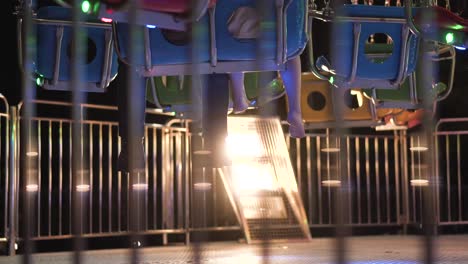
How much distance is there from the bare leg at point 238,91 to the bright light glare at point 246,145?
256 cm

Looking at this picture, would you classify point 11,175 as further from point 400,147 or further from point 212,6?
point 400,147

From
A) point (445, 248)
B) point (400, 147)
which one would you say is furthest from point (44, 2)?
point (400, 147)

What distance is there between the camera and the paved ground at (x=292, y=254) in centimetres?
457

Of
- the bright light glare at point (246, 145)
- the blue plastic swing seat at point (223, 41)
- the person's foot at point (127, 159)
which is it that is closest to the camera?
the blue plastic swing seat at point (223, 41)

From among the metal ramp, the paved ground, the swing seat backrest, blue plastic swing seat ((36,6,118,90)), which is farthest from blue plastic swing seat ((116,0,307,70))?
the metal ramp

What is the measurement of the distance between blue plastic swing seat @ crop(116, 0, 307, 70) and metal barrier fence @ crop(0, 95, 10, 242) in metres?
2.65

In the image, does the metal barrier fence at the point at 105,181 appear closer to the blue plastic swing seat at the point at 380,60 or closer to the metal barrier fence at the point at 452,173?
the metal barrier fence at the point at 452,173

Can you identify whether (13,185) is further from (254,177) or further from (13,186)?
(254,177)

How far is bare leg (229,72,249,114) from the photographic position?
13.7 feet

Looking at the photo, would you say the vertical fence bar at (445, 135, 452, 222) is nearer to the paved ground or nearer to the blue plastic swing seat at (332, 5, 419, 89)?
the paved ground

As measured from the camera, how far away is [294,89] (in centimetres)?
416

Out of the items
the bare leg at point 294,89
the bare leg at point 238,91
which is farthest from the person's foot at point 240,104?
the bare leg at point 294,89

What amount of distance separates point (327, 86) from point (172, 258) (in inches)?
72.2

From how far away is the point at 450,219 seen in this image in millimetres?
7598
